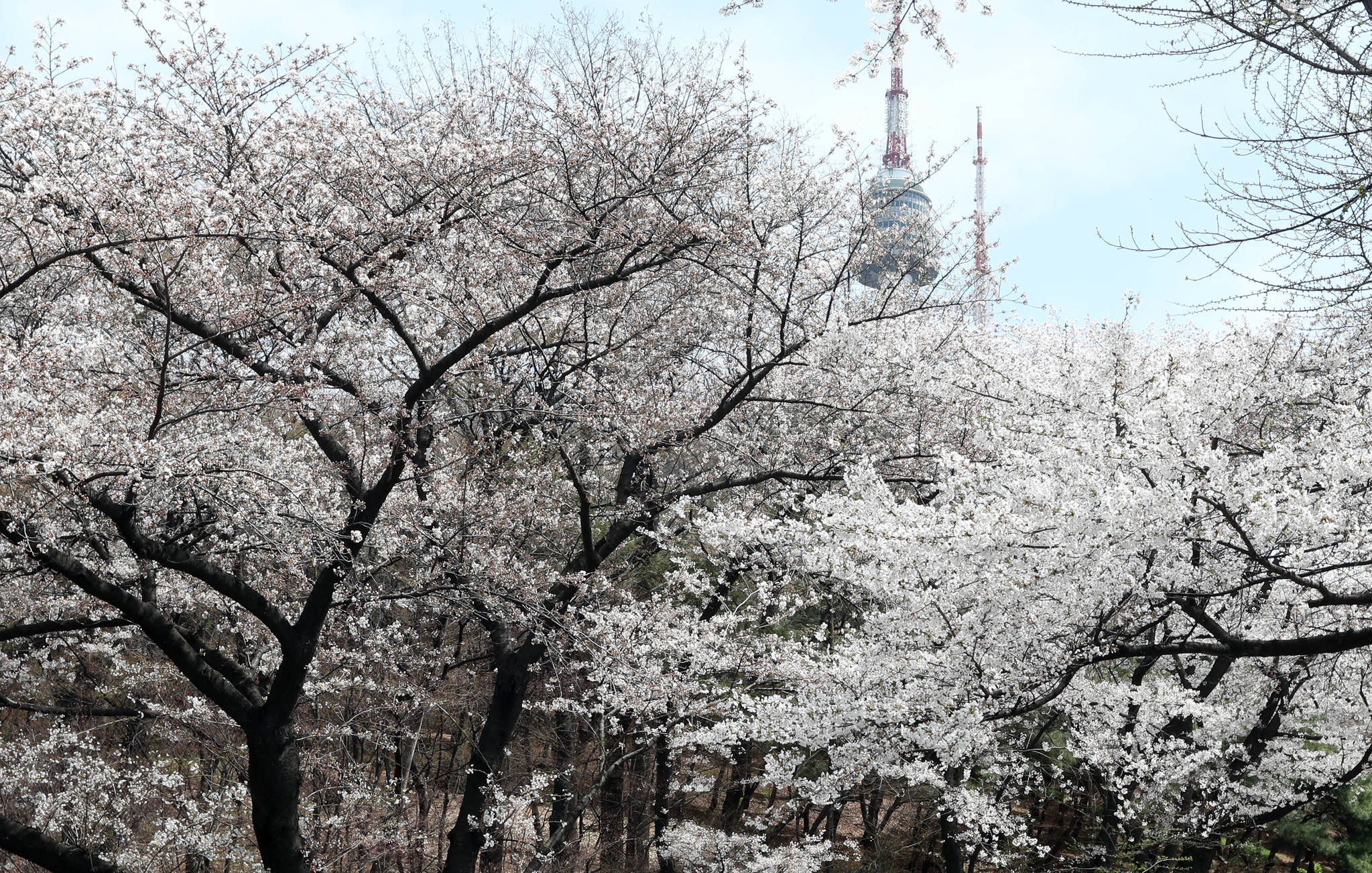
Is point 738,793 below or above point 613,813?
above

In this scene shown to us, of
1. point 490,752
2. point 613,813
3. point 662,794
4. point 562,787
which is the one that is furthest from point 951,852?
point 490,752

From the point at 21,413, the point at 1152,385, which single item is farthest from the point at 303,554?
the point at 1152,385

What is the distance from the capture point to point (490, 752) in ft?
29.1

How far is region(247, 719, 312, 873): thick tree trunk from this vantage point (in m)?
6.82

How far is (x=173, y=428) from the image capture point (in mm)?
6195

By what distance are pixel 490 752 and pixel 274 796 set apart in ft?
7.74

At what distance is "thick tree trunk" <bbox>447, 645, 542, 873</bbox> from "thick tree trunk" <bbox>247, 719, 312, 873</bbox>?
6.25 feet

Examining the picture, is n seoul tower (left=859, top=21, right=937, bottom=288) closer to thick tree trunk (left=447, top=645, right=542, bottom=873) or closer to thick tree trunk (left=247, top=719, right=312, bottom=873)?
thick tree trunk (left=447, top=645, right=542, bottom=873)

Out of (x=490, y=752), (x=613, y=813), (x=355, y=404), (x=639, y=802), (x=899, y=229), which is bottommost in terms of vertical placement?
(x=613, y=813)

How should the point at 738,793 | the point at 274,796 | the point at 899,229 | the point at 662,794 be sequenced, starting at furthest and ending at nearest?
the point at 738,793 < the point at 662,794 < the point at 899,229 < the point at 274,796

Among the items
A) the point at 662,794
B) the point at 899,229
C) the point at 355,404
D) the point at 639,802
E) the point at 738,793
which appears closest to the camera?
the point at 355,404

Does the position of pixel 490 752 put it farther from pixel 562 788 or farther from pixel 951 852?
pixel 951 852

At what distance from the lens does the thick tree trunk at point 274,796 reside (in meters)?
A: 6.82

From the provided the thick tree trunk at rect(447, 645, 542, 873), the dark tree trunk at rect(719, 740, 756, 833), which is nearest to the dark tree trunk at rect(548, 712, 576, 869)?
the thick tree trunk at rect(447, 645, 542, 873)
